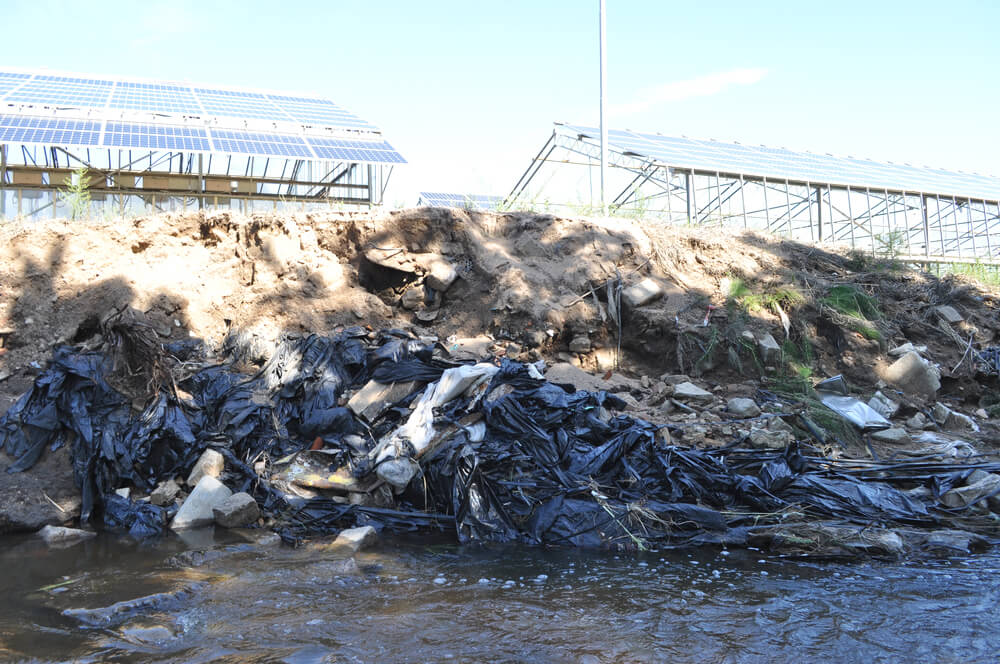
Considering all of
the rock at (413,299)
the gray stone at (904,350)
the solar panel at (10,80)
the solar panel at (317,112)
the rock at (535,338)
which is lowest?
the gray stone at (904,350)

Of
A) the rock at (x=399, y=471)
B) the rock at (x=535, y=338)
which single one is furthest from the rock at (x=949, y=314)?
the rock at (x=399, y=471)

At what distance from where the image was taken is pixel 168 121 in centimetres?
1370

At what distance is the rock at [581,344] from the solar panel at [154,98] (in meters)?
10.9

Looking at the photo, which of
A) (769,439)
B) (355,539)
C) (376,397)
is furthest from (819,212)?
(355,539)

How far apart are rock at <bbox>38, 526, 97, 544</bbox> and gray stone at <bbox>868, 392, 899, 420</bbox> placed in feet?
22.5

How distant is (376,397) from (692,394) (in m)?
3.06

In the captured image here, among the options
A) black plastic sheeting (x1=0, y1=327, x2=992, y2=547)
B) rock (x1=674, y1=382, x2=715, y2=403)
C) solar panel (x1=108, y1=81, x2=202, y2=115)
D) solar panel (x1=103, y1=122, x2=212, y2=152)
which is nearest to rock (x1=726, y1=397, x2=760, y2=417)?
rock (x1=674, y1=382, x2=715, y2=403)

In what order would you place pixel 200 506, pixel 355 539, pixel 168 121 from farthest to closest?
pixel 168 121, pixel 200 506, pixel 355 539

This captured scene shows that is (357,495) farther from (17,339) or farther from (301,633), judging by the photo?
(17,339)

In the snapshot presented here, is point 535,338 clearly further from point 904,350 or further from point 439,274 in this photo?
point 904,350

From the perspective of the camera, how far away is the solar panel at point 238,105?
14820mm

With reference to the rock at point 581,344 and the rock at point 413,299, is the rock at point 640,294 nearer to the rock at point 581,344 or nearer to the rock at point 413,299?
the rock at point 581,344

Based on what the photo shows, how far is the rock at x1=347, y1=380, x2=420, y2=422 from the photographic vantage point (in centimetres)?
590

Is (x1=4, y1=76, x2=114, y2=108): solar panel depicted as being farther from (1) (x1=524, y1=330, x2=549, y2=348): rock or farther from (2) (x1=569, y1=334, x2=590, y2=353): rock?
(2) (x1=569, y1=334, x2=590, y2=353): rock
